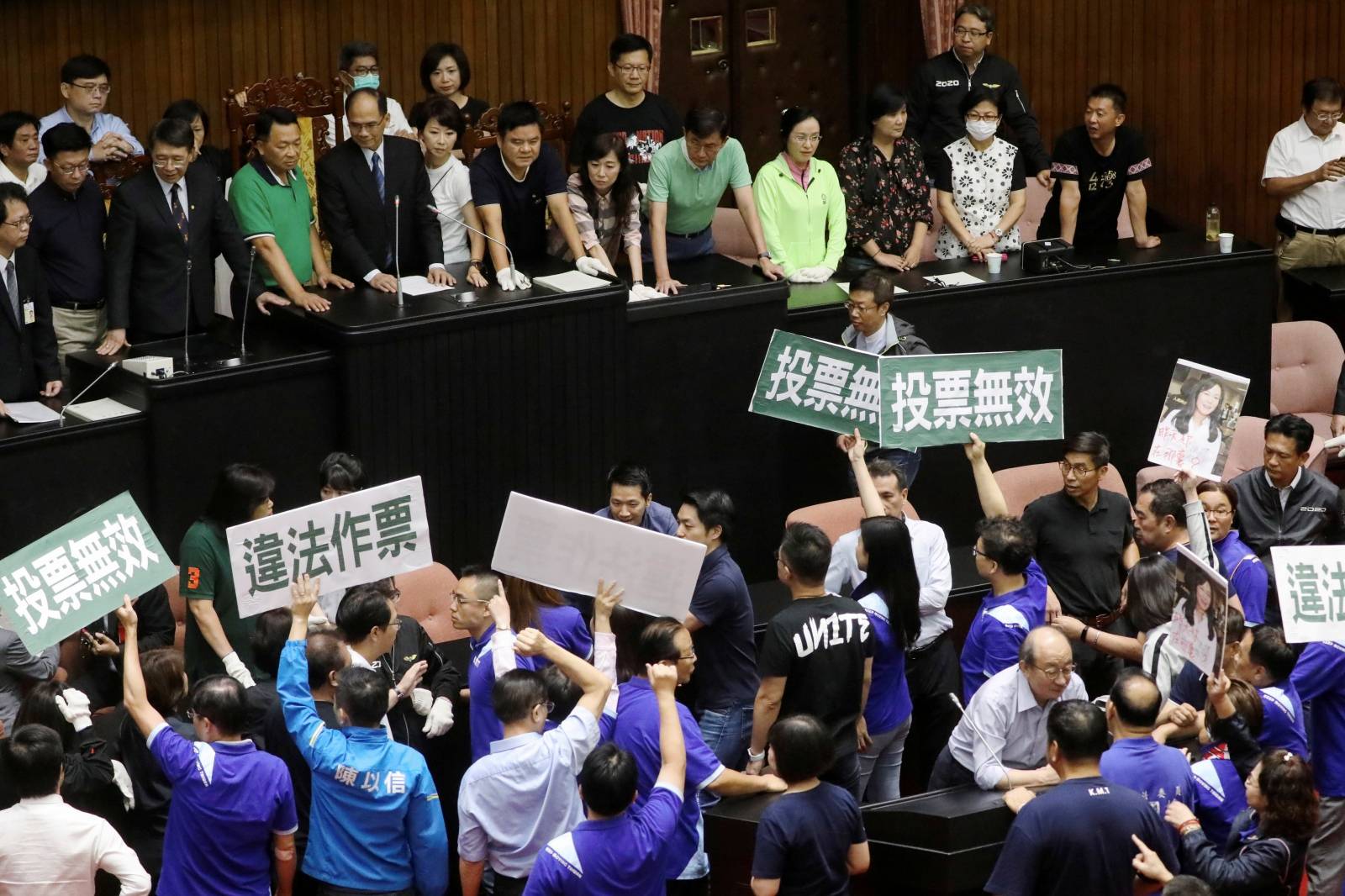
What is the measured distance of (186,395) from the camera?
6605 millimetres

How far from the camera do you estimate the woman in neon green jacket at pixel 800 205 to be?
7840 millimetres

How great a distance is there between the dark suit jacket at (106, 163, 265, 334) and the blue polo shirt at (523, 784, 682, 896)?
335 centimetres

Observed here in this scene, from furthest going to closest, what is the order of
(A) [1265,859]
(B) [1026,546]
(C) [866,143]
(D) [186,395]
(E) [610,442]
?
(C) [866,143] → (E) [610,442] → (D) [186,395] → (B) [1026,546] → (A) [1265,859]

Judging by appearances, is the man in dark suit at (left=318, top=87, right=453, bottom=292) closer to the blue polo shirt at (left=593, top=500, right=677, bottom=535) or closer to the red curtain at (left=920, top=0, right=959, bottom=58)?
the blue polo shirt at (left=593, top=500, right=677, bottom=535)

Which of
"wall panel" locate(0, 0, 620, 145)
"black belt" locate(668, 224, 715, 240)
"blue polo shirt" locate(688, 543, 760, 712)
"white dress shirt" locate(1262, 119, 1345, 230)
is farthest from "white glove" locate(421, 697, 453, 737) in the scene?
"white dress shirt" locate(1262, 119, 1345, 230)

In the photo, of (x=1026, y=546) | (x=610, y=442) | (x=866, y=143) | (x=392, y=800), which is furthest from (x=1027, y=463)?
(x=392, y=800)

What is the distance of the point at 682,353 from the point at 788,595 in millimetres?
1229

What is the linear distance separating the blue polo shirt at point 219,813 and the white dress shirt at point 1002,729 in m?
1.72

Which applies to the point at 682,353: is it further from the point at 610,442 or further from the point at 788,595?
the point at 788,595

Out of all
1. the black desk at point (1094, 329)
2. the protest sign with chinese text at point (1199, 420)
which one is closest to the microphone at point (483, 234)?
the black desk at point (1094, 329)

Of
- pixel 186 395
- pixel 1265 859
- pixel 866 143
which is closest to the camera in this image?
pixel 1265 859

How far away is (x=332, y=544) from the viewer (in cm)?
553

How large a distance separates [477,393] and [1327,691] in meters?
3.08

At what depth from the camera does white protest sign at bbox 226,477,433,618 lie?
5.41 m
